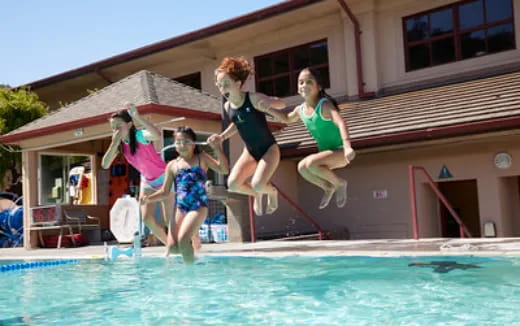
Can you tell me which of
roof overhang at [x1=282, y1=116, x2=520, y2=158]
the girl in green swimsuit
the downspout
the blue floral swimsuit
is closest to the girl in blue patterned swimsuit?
the blue floral swimsuit

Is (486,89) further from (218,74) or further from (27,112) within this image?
(27,112)

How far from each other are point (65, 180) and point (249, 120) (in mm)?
13759

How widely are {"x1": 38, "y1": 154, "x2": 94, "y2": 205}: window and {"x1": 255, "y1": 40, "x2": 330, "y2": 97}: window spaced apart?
647 centimetres

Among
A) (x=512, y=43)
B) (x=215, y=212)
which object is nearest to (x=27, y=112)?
(x=215, y=212)

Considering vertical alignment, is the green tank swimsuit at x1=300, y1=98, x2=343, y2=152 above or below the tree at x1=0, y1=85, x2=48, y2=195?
below

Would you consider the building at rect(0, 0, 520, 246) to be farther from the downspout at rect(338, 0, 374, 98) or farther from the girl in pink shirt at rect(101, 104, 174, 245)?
the girl in pink shirt at rect(101, 104, 174, 245)

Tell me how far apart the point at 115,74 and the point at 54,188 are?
6.24m

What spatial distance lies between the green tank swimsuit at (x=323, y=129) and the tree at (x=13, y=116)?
1770 cm

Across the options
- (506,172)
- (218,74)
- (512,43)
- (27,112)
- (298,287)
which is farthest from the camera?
(27,112)

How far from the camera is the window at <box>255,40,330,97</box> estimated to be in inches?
756

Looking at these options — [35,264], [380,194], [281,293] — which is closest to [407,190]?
[380,194]

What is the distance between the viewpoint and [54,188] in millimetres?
18562

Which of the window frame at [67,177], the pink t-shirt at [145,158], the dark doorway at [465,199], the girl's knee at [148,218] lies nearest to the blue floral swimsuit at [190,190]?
the girl's knee at [148,218]

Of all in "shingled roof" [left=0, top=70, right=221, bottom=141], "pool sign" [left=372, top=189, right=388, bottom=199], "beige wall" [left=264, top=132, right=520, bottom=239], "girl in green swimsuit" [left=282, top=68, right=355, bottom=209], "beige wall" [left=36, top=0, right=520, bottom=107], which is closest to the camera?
"girl in green swimsuit" [left=282, top=68, right=355, bottom=209]
